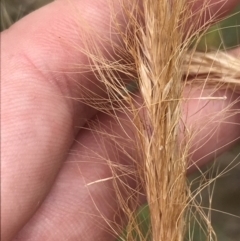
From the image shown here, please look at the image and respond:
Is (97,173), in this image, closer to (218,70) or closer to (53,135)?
(53,135)

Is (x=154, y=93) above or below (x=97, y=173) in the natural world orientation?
above

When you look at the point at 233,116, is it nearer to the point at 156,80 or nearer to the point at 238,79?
the point at 238,79

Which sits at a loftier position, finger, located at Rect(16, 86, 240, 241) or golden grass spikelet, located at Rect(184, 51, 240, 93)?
golden grass spikelet, located at Rect(184, 51, 240, 93)

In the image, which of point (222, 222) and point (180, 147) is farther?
point (222, 222)

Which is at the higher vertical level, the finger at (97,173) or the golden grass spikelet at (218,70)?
the golden grass spikelet at (218,70)

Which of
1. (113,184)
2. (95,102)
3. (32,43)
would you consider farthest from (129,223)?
(32,43)

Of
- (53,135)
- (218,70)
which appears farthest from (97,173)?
(218,70)
